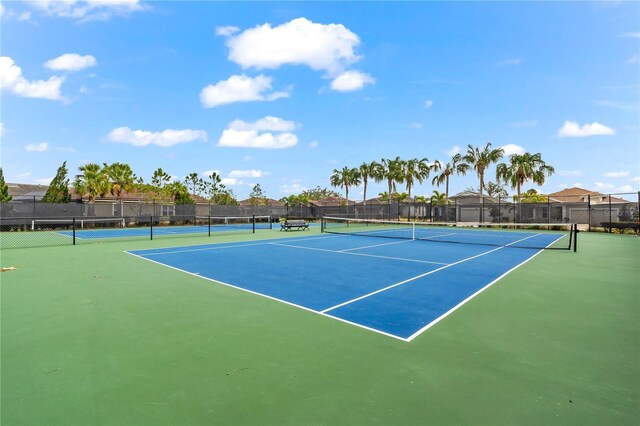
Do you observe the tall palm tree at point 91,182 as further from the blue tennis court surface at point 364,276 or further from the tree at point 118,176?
the blue tennis court surface at point 364,276

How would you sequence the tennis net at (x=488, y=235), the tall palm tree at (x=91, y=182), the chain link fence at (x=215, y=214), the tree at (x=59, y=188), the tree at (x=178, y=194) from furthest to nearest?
the tree at (x=178, y=194) → the tall palm tree at (x=91, y=182) → the tree at (x=59, y=188) → the chain link fence at (x=215, y=214) → the tennis net at (x=488, y=235)

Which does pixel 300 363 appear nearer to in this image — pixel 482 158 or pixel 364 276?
pixel 364 276

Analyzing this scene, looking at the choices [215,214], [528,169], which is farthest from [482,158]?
[215,214]

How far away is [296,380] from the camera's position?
3318 millimetres

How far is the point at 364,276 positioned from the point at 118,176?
40.0 metres

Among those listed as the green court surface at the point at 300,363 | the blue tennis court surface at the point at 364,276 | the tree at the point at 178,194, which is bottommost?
the green court surface at the point at 300,363

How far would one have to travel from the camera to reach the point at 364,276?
328 inches

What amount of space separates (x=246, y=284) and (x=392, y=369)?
4.63 m

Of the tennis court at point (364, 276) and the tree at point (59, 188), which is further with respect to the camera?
the tree at point (59, 188)

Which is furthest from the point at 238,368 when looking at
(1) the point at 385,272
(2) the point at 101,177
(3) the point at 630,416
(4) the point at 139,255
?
(2) the point at 101,177

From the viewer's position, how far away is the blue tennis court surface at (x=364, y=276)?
550cm

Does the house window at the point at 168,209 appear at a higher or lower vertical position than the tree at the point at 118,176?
lower

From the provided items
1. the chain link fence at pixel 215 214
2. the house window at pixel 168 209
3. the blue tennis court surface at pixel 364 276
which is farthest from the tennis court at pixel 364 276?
the house window at pixel 168 209

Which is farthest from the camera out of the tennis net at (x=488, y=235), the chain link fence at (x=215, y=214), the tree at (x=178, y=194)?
the tree at (x=178, y=194)
